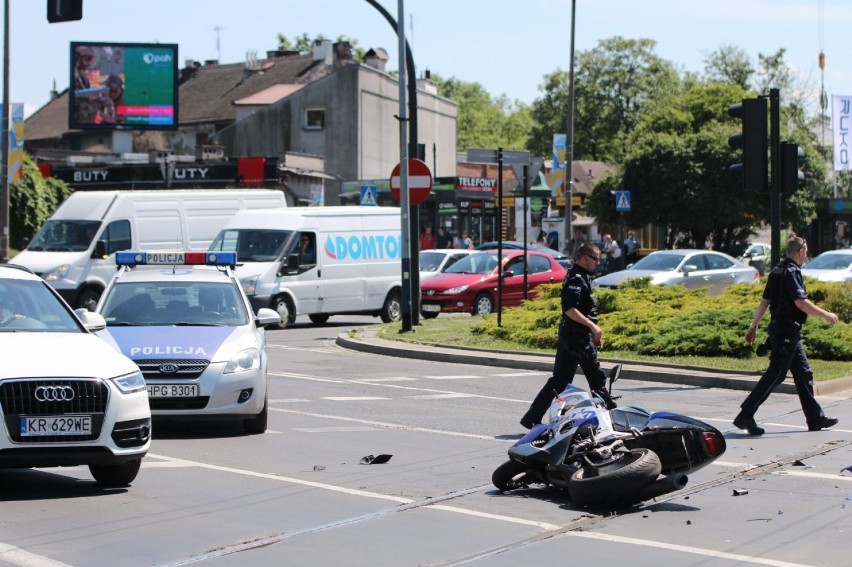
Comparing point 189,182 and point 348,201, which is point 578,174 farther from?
point 189,182

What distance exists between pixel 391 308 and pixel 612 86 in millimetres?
80328

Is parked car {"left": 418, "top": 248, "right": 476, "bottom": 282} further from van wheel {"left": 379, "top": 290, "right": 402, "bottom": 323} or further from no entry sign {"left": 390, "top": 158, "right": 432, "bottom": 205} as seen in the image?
no entry sign {"left": 390, "top": 158, "right": 432, "bottom": 205}

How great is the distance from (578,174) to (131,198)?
7649 centimetres

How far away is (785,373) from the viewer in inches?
484

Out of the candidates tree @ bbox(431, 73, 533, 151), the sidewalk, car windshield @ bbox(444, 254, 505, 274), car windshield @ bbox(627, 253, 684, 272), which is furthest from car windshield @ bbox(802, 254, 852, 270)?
tree @ bbox(431, 73, 533, 151)

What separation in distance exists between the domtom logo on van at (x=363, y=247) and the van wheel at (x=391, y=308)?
0.82 metres

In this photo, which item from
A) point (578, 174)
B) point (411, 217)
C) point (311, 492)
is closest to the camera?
point (311, 492)

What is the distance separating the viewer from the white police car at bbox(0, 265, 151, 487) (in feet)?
27.9

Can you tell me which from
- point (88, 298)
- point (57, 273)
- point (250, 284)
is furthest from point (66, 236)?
point (250, 284)

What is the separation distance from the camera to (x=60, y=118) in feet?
269

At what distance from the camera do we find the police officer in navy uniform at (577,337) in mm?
11625

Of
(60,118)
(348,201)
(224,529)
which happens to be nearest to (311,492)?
(224,529)

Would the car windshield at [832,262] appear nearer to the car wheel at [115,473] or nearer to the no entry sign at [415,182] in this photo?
the no entry sign at [415,182]

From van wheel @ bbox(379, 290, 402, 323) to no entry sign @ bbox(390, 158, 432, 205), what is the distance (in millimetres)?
4453
